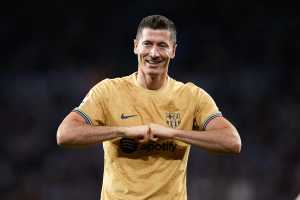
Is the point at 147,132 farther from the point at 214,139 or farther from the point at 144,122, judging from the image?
the point at 214,139

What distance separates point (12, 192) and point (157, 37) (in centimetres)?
403

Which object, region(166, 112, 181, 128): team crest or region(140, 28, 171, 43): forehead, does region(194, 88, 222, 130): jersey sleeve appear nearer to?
region(166, 112, 181, 128): team crest

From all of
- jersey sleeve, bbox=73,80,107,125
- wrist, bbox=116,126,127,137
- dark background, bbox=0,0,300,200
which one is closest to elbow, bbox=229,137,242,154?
wrist, bbox=116,126,127,137

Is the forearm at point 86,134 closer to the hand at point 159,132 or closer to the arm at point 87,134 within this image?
the arm at point 87,134

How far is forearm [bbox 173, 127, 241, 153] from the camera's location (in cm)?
337

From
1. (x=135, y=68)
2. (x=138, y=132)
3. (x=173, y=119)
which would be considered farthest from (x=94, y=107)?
(x=135, y=68)

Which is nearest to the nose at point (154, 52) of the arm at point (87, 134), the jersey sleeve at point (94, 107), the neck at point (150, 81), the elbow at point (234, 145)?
the neck at point (150, 81)

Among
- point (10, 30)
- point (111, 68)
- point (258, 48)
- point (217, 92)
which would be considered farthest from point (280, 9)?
point (10, 30)

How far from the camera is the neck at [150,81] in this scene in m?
3.59

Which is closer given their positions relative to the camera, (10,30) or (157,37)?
(157,37)

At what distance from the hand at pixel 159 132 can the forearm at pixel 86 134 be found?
0.61ft

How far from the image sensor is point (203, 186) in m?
6.91

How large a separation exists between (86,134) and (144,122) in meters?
0.38

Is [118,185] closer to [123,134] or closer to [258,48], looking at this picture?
[123,134]
